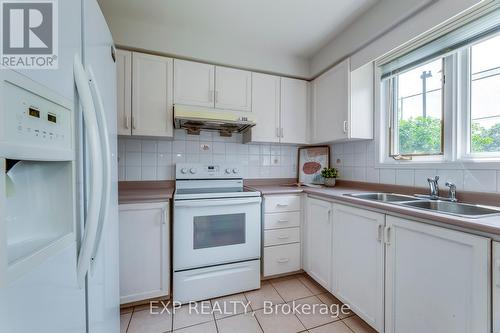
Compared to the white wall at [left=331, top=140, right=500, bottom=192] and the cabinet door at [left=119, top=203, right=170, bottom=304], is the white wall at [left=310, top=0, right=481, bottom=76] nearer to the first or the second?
the white wall at [left=331, top=140, right=500, bottom=192]

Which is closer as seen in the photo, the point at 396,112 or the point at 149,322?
the point at 149,322

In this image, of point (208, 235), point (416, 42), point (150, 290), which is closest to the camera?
point (416, 42)

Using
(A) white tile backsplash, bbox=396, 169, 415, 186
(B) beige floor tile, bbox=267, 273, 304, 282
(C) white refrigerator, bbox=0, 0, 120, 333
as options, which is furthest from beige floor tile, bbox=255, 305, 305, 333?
(A) white tile backsplash, bbox=396, 169, 415, 186

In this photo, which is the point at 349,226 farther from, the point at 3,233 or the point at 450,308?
the point at 3,233

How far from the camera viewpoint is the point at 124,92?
5.66 feet

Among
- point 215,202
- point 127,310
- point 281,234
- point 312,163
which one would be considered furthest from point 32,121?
point 312,163

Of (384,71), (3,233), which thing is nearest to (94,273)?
(3,233)

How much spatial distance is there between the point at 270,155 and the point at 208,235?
4.04 ft

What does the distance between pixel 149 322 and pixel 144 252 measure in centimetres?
48

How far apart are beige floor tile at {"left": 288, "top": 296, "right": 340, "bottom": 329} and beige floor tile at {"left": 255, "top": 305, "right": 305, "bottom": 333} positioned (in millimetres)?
53

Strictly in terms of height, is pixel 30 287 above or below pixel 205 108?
below

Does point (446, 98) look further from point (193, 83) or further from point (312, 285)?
point (193, 83)

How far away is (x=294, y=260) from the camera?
6.55 ft

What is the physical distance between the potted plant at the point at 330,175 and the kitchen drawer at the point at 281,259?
2.55ft
